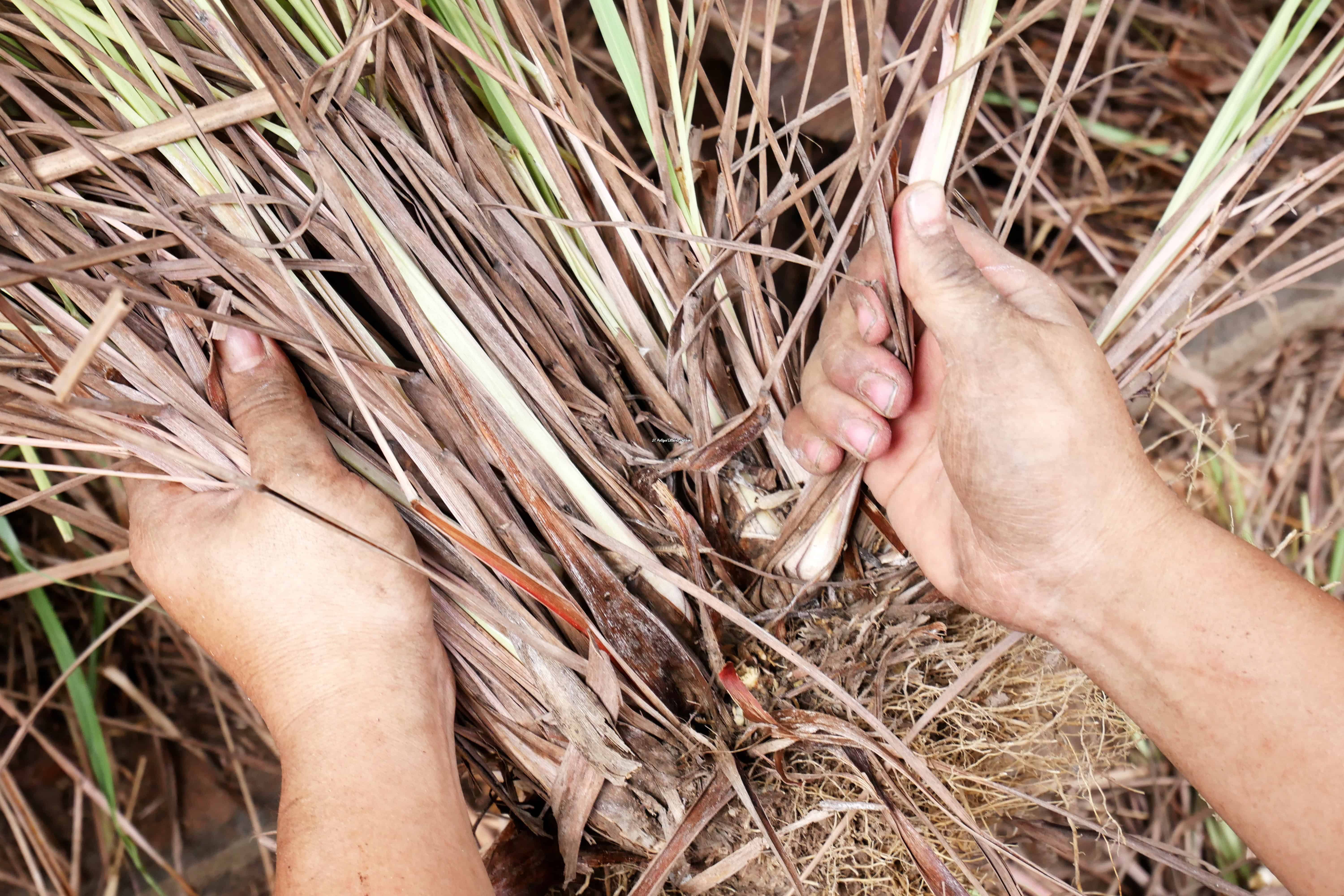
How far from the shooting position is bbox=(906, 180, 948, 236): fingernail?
595mm

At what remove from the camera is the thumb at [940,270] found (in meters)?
0.60

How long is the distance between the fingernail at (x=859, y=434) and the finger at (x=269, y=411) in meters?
0.45

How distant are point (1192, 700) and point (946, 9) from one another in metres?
0.58

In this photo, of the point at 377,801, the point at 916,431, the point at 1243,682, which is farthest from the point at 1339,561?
the point at 377,801

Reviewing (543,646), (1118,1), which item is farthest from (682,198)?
(1118,1)

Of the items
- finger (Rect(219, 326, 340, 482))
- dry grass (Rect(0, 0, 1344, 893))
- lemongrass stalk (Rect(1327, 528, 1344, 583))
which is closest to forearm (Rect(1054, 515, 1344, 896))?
dry grass (Rect(0, 0, 1344, 893))

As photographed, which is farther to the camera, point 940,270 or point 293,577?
point 293,577

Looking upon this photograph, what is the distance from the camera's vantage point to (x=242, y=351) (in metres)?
0.68

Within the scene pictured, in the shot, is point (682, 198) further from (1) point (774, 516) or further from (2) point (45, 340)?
(2) point (45, 340)

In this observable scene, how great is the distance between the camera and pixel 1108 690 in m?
0.71

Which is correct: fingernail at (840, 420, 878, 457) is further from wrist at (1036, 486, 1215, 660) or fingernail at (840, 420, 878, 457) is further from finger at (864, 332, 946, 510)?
wrist at (1036, 486, 1215, 660)

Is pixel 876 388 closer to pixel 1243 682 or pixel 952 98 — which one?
pixel 952 98

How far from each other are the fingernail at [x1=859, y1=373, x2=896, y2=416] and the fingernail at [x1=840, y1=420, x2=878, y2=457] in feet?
0.08

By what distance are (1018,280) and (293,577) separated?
698mm
